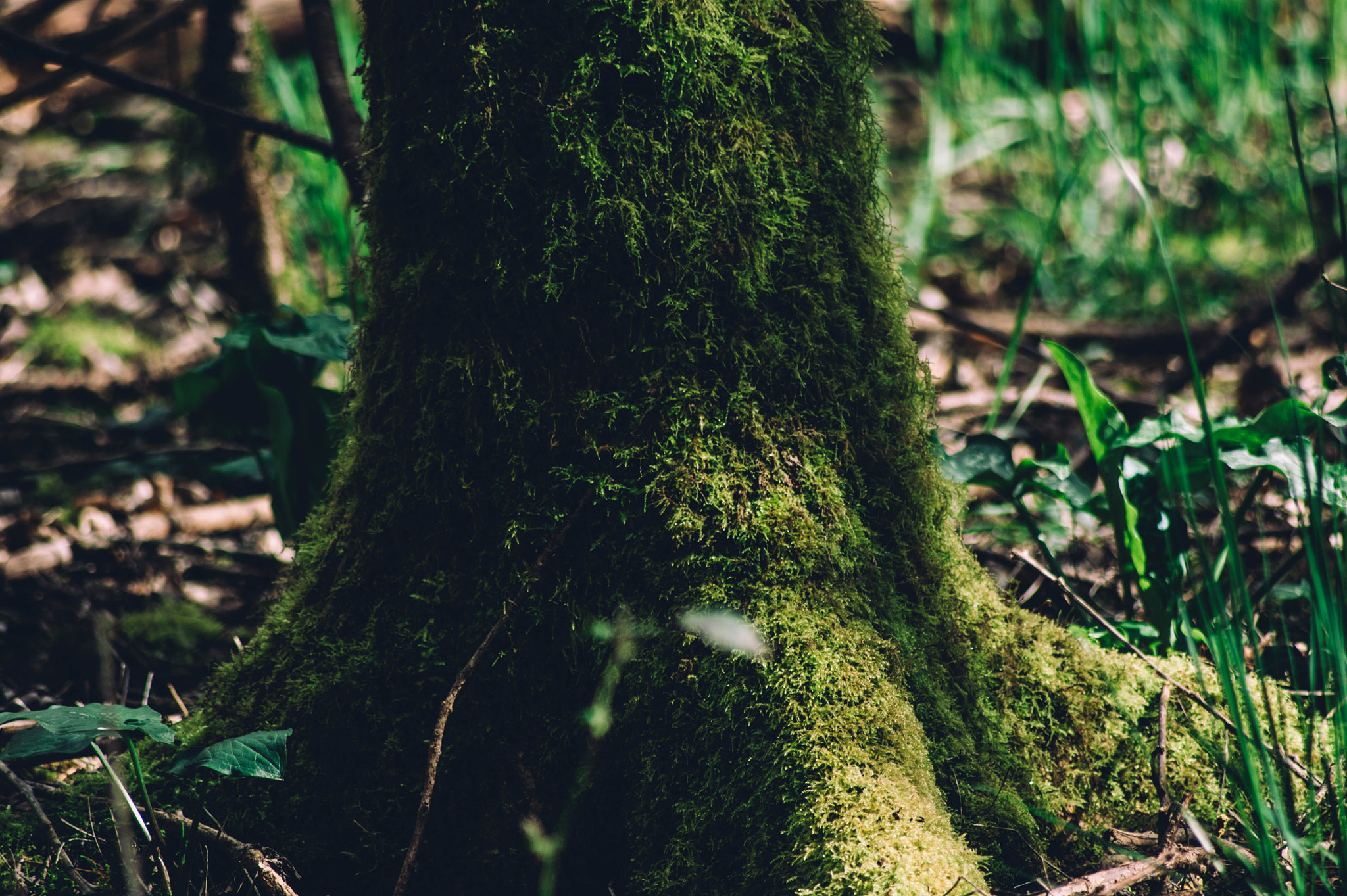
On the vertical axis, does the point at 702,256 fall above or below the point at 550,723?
above

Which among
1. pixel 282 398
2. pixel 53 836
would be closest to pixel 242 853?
pixel 53 836

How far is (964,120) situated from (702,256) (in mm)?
3457

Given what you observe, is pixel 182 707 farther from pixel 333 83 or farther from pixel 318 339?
pixel 333 83

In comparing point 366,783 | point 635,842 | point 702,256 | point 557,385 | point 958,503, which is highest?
point 702,256

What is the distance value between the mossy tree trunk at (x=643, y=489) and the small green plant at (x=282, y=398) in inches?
24.8

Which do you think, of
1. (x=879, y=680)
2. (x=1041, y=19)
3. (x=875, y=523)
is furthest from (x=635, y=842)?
(x=1041, y=19)

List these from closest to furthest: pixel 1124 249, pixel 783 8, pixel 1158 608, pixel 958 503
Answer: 1. pixel 783 8
2. pixel 958 503
3. pixel 1158 608
4. pixel 1124 249

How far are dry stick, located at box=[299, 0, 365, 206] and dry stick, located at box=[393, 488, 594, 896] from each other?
1096mm

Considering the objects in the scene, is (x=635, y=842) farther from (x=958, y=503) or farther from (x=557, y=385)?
(x=958, y=503)

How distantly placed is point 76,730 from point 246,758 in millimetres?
194

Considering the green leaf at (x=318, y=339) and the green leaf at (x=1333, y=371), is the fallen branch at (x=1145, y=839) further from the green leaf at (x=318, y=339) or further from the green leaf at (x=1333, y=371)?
the green leaf at (x=318, y=339)

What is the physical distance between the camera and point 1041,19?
469cm

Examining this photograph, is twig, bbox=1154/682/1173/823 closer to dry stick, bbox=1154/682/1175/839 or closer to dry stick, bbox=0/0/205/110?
dry stick, bbox=1154/682/1175/839

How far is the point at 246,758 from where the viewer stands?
103 cm
